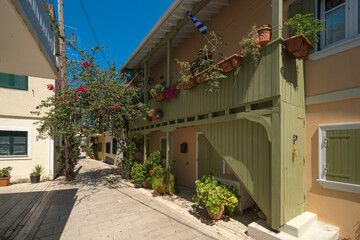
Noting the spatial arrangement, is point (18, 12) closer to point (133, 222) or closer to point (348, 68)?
point (133, 222)

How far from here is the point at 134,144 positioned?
9.28 meters

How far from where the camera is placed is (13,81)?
843 cm

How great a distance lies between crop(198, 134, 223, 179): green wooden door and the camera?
20.7ft

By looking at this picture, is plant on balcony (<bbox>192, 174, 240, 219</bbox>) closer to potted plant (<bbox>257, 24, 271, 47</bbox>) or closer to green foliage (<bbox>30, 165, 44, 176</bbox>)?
potted plant (<bbox>257, 24, 271, 47</bbox>)

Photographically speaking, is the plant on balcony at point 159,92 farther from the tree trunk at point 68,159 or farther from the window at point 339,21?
the tree trunk at point 68,159

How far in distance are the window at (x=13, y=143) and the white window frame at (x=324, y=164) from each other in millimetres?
11405

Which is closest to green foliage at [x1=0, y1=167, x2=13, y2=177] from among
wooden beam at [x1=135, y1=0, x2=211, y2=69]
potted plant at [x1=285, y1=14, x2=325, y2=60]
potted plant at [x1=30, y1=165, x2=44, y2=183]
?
potted plant at [x1=30, y1=165, x2=44, y2=183]

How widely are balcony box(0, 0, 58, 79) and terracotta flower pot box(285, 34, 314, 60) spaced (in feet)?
13.4

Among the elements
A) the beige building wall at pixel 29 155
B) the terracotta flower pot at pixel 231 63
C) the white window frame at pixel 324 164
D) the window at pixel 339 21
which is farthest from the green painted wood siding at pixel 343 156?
the beige building wall at pixel 29 155

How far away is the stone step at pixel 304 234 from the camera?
323 cm

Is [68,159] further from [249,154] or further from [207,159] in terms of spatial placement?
[249,154]

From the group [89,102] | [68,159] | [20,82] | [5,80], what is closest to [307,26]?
[89,102]

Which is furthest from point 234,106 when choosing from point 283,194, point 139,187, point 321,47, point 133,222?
point 139,187

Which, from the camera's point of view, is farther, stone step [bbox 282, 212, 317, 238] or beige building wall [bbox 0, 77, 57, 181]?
beige building wall [bbox 0, 77, 57, 181]
